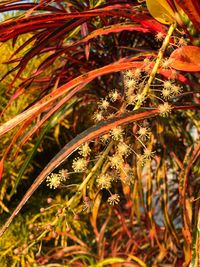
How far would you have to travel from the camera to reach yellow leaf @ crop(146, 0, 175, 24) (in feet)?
1.97

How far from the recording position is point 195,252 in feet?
1.70

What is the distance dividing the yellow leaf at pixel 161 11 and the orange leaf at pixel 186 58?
0.07 metres

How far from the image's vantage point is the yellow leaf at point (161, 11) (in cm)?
60

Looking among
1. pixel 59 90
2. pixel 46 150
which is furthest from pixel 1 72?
pixel 59 90

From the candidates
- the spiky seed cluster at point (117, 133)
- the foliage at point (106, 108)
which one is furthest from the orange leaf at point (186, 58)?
the spiky seed cluster at point (117, 133)

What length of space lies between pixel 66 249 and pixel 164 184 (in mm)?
292

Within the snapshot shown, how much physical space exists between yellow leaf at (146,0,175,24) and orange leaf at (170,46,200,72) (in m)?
0.07

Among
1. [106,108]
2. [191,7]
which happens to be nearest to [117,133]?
[106,108]

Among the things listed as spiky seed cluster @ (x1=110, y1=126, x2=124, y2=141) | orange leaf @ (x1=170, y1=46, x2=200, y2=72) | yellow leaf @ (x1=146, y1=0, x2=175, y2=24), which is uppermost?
yellow leaf @ (x1=146, y1=0, x2=175, y2=24)

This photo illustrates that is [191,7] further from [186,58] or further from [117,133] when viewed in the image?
[117,133]

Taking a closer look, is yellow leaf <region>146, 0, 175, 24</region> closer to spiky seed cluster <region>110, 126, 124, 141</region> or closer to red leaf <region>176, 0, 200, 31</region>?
red leaf <region>176, 0, 200, 31</region>

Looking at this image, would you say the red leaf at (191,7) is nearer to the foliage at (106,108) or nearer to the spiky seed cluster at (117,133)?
the foliage at (106,108)

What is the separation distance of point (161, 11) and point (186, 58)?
9 centimetres

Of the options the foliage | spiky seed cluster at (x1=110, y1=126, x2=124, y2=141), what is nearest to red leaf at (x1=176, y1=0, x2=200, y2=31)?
the foliage
